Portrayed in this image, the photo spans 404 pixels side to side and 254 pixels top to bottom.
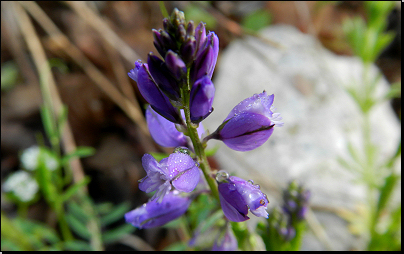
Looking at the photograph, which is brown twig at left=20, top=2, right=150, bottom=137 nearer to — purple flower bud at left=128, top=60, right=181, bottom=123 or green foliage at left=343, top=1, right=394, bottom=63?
purple flower bud at left=128, top=60, right=181, bottom=123

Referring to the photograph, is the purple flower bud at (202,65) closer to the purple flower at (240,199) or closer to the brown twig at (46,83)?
the purple flower at (240,199)

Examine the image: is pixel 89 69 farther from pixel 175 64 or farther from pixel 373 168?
pixel 373 168

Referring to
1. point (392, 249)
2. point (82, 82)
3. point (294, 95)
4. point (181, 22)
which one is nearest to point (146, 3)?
point (82, 82)

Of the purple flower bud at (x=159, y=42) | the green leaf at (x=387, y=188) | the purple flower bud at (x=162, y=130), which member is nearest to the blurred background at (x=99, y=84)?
the green leaf at (x=387, y=188)

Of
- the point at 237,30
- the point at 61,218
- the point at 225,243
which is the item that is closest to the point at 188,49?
the point at 225,243

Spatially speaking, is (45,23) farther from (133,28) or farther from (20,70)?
(133,28)

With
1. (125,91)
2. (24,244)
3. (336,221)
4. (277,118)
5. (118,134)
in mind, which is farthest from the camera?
(118,134)
